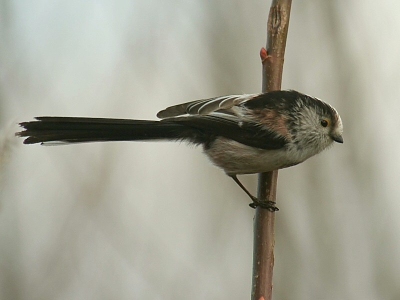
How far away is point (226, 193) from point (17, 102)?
6.08 ft

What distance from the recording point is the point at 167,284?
385cm

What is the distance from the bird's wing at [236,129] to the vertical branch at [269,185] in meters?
0.17

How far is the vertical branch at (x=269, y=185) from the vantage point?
1.89 meters

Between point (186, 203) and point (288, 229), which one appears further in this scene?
point (186, 203)

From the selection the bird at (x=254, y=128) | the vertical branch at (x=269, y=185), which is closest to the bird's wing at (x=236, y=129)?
the bird at (x=254, y=128)

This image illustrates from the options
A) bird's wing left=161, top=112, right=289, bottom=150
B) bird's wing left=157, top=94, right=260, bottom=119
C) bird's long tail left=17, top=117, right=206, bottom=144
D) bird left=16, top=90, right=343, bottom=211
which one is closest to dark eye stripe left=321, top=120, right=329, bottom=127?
bird left=16, top=90, right=343, bottom=211

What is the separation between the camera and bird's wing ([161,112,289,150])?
236 centimetres

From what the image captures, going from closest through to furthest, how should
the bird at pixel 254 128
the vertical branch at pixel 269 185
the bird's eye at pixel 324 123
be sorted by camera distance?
the vertical branch at pixel 269 185
the bird at pixel 254 128
the bird's eye at pixel 324 123

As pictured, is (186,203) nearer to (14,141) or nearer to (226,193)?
(226,193)

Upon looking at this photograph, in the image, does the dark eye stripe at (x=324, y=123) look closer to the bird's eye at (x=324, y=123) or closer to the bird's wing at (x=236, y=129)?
the bird's eye at (x=324, y=123)

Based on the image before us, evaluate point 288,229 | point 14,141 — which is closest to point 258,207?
point 14,141

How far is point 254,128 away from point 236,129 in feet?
0.29

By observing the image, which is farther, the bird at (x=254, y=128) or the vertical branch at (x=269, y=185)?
the bird at (x=254, y=128)

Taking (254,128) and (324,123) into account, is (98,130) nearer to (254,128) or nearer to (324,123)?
(254,128)
